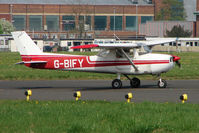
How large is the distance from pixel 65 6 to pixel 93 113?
316 ft

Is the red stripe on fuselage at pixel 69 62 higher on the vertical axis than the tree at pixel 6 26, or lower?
lower

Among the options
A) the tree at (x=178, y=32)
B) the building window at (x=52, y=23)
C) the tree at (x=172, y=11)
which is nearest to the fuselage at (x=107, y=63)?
the tree at (x=178, y=32)

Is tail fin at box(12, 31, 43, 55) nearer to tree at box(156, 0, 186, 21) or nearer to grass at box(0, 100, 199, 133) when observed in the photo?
grass at box(0, 100, 199, 133)

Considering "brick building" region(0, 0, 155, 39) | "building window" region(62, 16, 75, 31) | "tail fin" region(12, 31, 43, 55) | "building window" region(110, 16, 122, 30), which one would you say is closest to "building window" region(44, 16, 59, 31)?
"brick building" region(0, 0, 155, 39)

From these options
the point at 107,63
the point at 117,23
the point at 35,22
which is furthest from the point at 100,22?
the point at 107,63

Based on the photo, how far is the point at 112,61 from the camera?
22391 mm

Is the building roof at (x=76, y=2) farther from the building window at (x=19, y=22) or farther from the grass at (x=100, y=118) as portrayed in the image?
the grass at (x=100, y=118)

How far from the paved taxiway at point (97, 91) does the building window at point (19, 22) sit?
271 ft

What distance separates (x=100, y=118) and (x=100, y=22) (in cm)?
9925

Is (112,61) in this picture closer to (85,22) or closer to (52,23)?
(85,22)

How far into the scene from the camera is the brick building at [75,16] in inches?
4129

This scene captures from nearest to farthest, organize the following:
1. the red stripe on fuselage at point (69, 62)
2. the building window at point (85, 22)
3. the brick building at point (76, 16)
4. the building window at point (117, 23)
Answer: the red stripe on fuselage at point (69, 62) < the building window at point (85, 22) < the brick building at point (76, 16) < the building window at point (117, 23)

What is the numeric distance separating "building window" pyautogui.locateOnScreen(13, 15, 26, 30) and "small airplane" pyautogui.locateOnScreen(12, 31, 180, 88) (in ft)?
276

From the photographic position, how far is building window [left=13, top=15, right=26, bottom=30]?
348 feet
